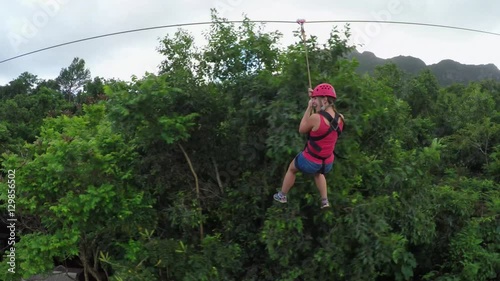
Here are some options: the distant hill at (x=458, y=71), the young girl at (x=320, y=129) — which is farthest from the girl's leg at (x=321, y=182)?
the distant hill at (x=458, y=71)

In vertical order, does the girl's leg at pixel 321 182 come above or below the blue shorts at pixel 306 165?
below

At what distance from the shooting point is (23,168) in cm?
641

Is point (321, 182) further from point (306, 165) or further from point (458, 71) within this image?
point (458, 71)

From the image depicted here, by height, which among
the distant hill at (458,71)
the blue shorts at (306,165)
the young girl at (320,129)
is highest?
the distant hill at (458,71)

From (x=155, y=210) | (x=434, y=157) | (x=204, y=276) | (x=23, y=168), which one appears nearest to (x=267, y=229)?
(x=204, y=276)

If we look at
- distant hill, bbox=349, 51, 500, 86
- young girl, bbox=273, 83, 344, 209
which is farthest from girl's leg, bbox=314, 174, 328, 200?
distant hill, bbox=349, 51, 500, 86

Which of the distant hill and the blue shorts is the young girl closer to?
the blue shorts

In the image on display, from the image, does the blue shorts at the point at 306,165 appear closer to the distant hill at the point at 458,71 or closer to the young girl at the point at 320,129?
the young girl at the point at 320,129

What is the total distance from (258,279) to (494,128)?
7134mm

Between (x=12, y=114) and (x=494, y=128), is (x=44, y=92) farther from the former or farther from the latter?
(x=494, y=128)

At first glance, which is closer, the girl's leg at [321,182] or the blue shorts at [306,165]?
the blue shorts at [306,165]

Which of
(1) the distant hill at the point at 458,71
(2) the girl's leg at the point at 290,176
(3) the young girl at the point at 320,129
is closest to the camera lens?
(3) the young girl at the point at 320,129

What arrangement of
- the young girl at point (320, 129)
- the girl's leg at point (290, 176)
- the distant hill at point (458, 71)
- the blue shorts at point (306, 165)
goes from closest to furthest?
the young girl at point (320, 129), the blue shorts at point (306, 165), the girl's leg at point (290, 176), the distant hill at point (458, 71)

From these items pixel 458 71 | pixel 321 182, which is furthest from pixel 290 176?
pixel 458 71
